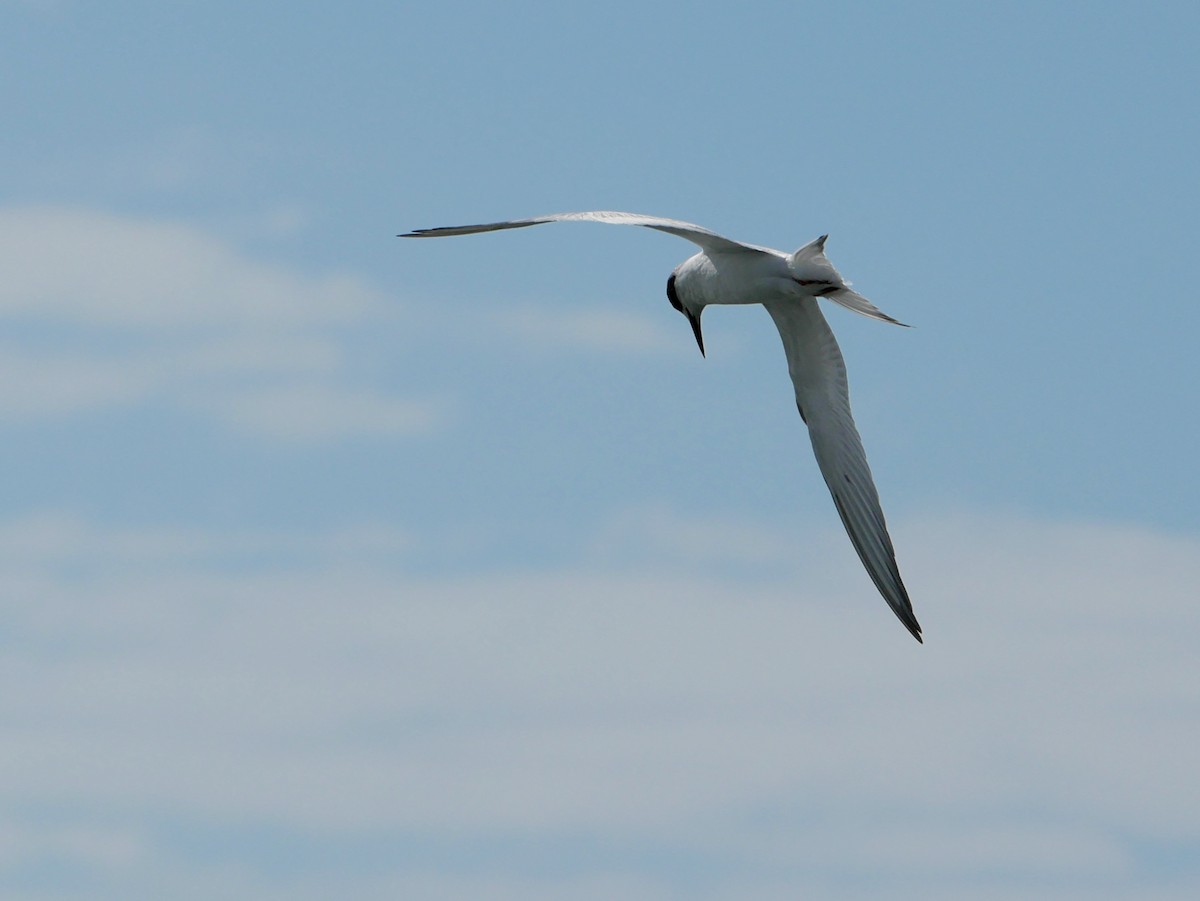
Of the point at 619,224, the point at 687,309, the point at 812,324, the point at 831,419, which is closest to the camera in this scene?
the point at 619,224

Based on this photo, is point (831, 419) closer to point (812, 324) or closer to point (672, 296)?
point (812, 324)

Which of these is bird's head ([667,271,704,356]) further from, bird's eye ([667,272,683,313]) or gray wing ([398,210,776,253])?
gray wing ([398,210,776,253])

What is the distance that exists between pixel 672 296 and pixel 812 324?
5.77 feet

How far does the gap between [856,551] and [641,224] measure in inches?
136

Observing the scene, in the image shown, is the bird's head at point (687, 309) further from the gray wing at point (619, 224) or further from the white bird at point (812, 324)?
the gray wing at point (619, 224)

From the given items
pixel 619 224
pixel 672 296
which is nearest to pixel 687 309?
pixel 672 296

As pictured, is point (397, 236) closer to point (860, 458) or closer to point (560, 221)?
point (560, 221)

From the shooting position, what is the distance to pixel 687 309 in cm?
1529

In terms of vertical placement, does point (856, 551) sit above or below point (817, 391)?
below

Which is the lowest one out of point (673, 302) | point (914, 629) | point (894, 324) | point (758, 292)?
point (914, 629)

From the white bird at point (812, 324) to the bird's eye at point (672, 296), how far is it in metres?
0.02

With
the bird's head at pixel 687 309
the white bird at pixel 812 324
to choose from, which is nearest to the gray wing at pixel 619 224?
the white bird at pixel 812 324

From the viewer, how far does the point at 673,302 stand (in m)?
15.6

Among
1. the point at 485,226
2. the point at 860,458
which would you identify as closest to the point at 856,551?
the point at 860,458
